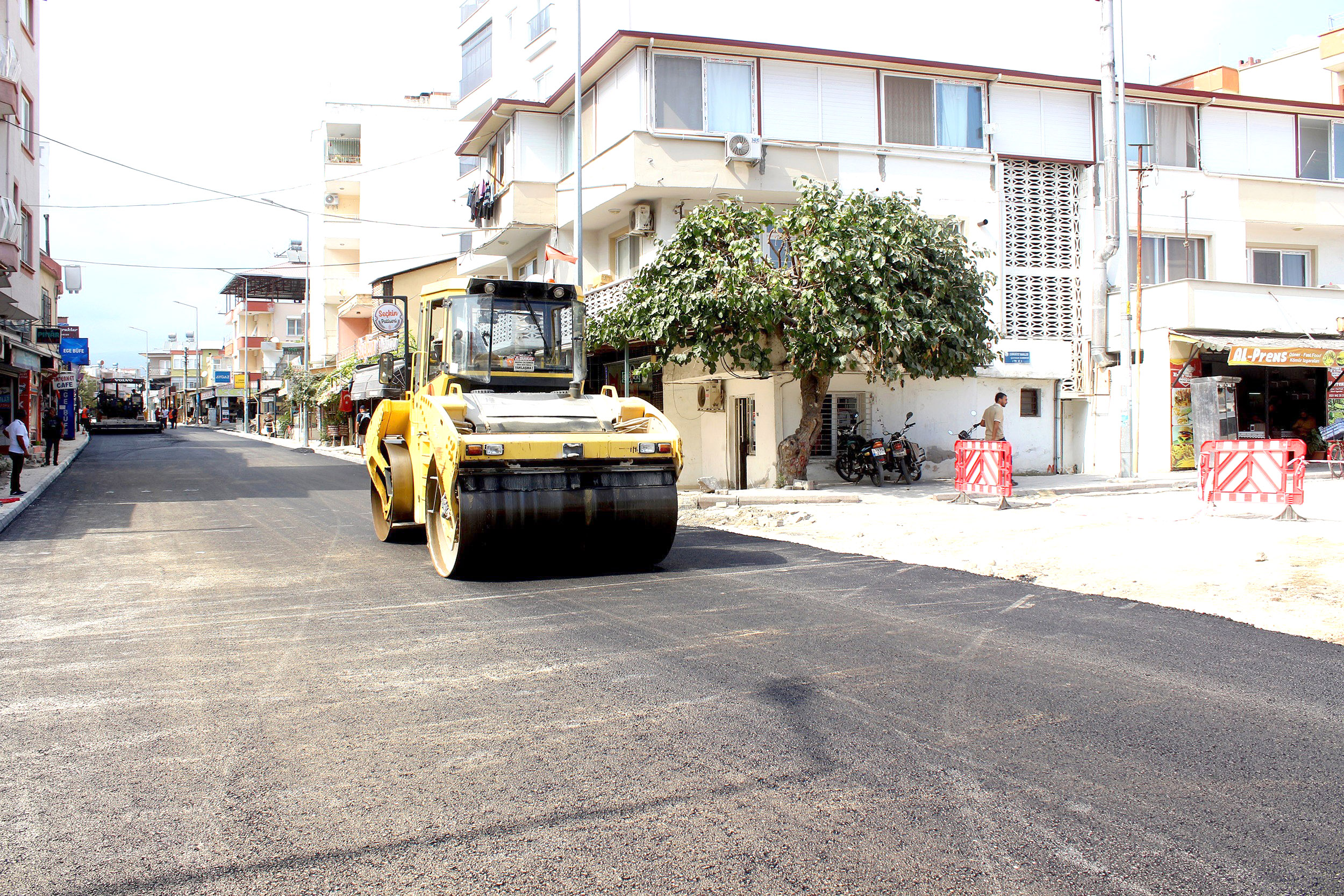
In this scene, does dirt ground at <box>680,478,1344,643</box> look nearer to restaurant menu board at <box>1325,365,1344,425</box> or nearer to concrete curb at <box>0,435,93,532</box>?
restaurant menu board at <box>1325,365,1344,425</box>

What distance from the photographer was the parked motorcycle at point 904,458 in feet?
67.5

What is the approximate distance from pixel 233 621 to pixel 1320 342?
23.6 m

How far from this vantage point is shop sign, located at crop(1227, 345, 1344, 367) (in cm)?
2127

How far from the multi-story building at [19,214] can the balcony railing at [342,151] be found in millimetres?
27239

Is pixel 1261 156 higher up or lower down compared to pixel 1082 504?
higher up

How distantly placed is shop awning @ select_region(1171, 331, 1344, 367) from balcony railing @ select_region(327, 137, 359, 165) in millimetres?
48238

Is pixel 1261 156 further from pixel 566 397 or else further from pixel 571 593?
pixel 571 593

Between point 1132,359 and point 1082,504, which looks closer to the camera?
point 1082,504

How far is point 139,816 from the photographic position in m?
3.75

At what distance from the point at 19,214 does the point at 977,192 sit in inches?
960

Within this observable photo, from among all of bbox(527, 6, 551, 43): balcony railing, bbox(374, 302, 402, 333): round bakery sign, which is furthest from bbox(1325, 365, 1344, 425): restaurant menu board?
bbox(527, 6, 551, 43): balcony railing

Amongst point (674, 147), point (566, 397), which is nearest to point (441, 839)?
point (566, 397)

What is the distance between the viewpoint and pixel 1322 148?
87.4ft

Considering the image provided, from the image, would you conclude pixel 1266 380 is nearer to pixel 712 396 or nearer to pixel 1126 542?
pixel 712 396
